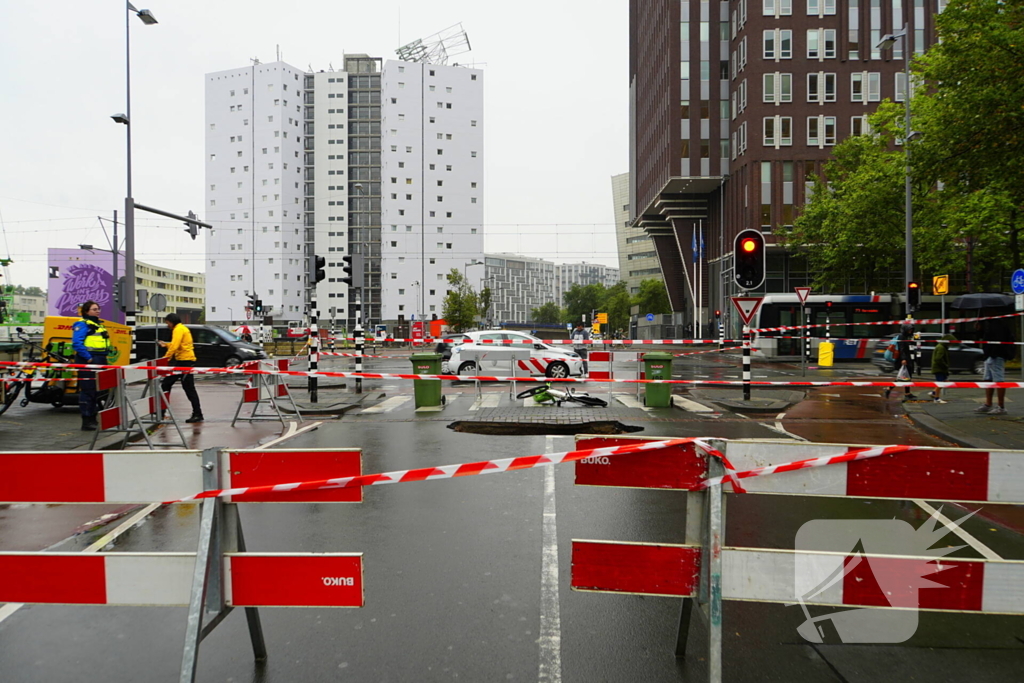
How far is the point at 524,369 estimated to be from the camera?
59.3ft

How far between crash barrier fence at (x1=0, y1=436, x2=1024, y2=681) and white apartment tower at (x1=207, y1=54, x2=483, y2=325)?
290 ft

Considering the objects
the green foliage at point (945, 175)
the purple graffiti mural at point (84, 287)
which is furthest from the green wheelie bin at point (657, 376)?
the purple graffiti mural at point (84, 287)

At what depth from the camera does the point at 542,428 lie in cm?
1112

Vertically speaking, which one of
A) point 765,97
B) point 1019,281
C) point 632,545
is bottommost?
point 632,545

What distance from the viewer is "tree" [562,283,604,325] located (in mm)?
137000

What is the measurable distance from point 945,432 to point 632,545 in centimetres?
883

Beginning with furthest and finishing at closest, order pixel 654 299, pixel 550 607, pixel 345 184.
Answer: pixel 654 299
pixel 345 184
pixel 550 607

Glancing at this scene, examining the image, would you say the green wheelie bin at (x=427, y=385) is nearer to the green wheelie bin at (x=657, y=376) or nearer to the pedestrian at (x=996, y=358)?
the green wheelie bin at (x=657, y=376)

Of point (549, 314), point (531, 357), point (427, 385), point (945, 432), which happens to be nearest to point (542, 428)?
point (427, 385)

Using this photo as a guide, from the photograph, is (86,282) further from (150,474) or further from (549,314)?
(549,314)

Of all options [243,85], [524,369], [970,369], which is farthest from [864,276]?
[243,85]

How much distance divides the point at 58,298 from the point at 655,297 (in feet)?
280

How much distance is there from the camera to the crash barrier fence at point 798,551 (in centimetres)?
290

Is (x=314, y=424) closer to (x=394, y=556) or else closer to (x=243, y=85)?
(x=394, y=556)
